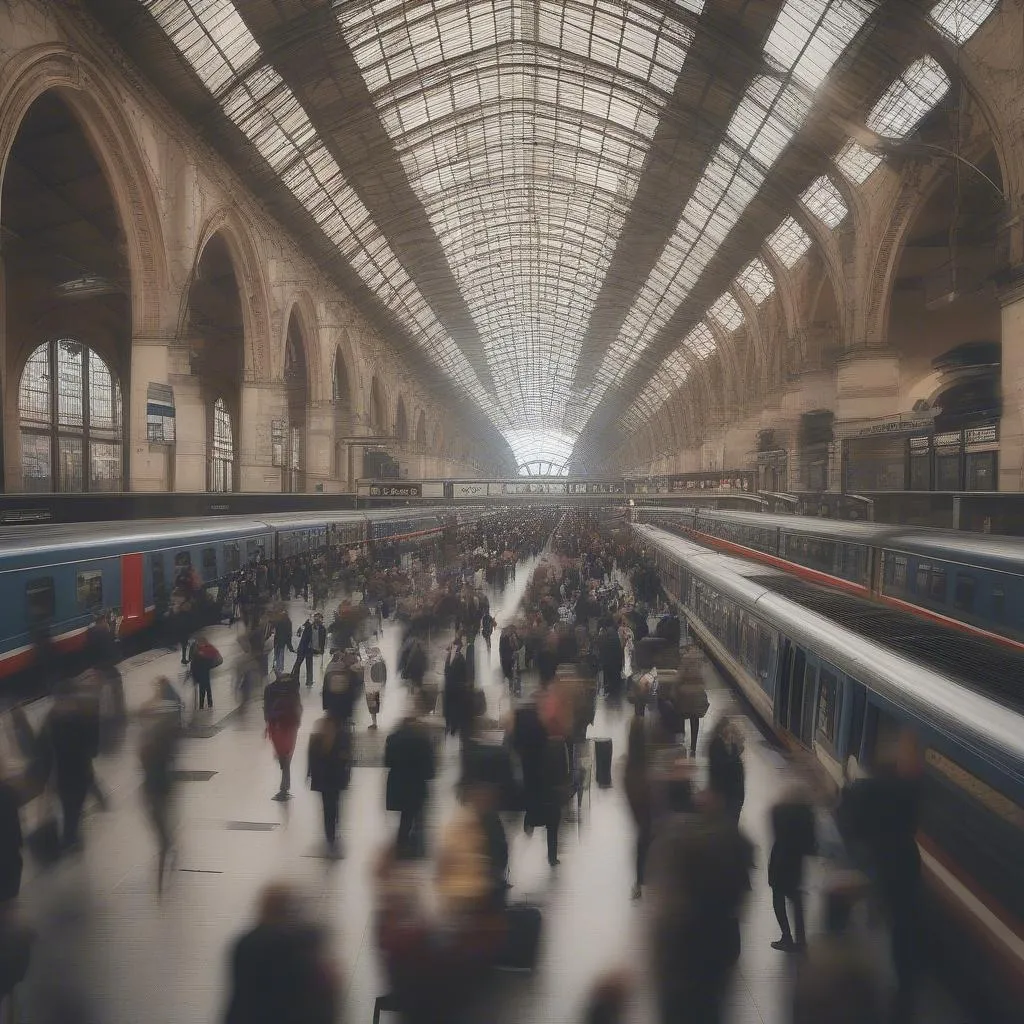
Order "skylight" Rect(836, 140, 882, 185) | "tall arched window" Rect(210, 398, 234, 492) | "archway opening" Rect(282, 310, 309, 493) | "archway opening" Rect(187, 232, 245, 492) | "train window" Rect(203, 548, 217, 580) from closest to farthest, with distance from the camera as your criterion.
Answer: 1. "train window" Rect(203, 548, 217, 580)
2. "skylight" Rect(836, 140, 882, 185)
3. "archway opening" Rect(187, 232, 245, 492)
4. "archway opening" Rect(282, 310, 309, 493)
5. "tall arched window" Rect(210, 398, 234, 492)

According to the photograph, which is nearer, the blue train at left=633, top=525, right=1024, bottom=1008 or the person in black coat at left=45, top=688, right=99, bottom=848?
the blue train at left=633, top=525, right=1024, bottom=1008

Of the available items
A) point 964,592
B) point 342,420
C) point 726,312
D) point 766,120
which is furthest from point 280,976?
point 726,312

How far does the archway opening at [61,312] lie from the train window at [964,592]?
20.8 meters

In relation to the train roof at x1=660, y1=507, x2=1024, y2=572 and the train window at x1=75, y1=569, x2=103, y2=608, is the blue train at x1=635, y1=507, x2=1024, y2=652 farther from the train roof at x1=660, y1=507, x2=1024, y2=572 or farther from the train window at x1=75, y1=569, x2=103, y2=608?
the train window at x1=75, y1=569, x2=103, y2=608

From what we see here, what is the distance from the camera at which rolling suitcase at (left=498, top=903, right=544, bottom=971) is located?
4492 mm

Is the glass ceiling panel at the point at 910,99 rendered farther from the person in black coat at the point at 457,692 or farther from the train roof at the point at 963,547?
the person in black coat at the point at 457,692

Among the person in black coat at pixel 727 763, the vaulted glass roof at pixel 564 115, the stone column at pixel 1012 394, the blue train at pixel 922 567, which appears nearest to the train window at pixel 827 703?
the person in black coat at pixel 727 763

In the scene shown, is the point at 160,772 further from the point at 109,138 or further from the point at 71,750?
the point at 109,138

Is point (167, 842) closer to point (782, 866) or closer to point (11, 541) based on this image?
point (782, 866)

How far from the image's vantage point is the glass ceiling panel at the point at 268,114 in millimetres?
19047

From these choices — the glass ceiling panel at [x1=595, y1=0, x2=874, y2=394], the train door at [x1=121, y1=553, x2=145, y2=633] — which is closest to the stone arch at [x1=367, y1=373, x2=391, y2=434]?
the glass ceiling panel at [x1=595, y1=0, x2=874, y2=394]

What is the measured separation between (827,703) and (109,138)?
20.1 m

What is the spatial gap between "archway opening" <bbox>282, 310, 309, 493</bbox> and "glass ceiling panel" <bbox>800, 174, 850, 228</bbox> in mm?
20712

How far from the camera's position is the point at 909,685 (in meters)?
5.10
